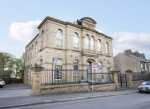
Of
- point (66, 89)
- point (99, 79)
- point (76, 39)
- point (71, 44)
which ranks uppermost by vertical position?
point (76, 39)

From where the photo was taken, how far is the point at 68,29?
23406 mm

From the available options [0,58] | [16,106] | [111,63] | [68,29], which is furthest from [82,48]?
[0,58]

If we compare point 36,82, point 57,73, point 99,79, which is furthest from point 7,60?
point 36,82

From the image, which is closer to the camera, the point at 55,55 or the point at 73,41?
the point at 55,55

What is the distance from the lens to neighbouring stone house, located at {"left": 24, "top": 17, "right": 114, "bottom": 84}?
21.3 metres

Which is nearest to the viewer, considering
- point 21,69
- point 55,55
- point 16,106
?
point 16,106

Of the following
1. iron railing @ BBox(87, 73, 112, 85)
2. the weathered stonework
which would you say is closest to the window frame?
iron railing @ BBox(87, 73, 112, 85)

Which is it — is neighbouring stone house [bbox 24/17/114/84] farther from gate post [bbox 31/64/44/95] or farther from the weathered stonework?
gate post [bbox 31/64/44/95]

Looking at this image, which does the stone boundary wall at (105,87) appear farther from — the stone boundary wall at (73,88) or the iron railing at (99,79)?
the iron railing at (99,79)

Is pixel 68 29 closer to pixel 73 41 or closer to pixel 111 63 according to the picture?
pixel 73 41

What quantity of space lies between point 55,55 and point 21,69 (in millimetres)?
36990

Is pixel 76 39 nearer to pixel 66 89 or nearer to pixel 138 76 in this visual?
pixel 66 89

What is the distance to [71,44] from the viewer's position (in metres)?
23.5

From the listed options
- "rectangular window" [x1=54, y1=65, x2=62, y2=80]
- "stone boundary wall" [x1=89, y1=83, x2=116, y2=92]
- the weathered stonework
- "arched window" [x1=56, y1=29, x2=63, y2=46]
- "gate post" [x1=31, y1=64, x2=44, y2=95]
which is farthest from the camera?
"arched window" [x1=56, y1=29, x2=63, y2=46]
